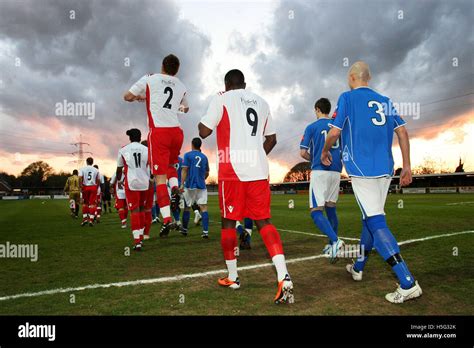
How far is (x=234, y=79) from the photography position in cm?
405

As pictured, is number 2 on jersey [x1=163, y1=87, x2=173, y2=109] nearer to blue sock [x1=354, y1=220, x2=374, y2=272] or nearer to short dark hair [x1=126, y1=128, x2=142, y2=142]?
short dark hair [x1=126, y1=128, x2=142, y2=142]

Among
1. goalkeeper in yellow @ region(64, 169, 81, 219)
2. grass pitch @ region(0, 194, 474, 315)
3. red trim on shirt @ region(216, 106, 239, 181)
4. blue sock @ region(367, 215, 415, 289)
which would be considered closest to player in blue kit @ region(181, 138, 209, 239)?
grass pitch @ region(0, 194, 474, 315)

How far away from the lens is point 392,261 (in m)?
3.41

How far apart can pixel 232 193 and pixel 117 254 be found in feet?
11.8

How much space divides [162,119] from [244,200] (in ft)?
8.02

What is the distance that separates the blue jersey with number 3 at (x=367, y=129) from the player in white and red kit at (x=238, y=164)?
0.95 m

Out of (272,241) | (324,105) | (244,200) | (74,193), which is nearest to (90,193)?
(74,193)

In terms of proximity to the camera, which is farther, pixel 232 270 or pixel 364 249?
pixel 364 249

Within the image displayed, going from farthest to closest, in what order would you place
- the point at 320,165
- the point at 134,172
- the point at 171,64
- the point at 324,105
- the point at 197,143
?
the point at 197,143 → the point at 134,172 → the point at 324,105 → the point at 320,165 → the point at 171,64

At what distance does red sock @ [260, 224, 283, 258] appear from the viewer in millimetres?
3613

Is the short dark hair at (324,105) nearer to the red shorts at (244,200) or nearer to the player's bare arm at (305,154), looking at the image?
the player's bare arm at (305,154)

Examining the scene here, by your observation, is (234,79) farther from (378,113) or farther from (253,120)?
(378,113)

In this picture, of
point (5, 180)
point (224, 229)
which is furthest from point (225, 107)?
point (5, 180)

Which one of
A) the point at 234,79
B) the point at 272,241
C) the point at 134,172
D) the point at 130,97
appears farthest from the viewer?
the point at 134,172
